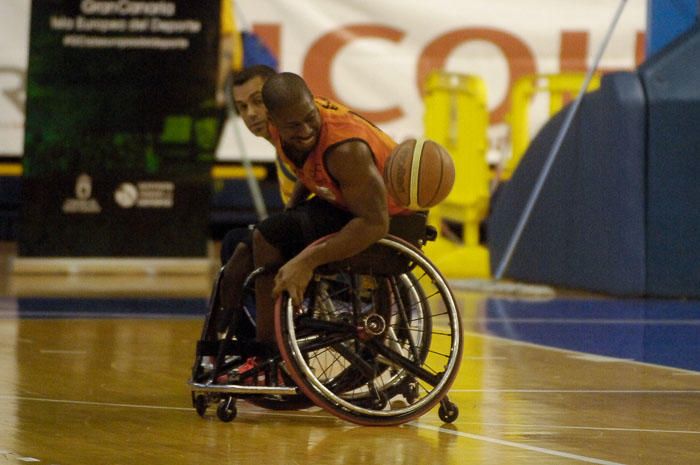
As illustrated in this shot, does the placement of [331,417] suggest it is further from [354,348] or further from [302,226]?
[302,226]

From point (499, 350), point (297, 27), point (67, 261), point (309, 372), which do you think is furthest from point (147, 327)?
point (297, 27)

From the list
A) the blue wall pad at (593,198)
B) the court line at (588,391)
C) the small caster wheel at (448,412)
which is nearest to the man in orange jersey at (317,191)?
the small caster wheel at (448,412)

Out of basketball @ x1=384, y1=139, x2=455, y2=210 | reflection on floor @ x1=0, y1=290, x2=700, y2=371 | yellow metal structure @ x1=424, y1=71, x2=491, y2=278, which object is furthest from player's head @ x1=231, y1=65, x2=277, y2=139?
yellow metal structure @ x1=424, y1=71, x2=491, y2=278

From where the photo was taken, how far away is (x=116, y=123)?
12602mm

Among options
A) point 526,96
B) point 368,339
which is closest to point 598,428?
point 368,339

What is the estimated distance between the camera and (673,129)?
404 inches

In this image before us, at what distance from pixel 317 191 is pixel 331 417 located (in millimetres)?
757

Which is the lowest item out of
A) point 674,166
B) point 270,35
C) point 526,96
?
point 674,166

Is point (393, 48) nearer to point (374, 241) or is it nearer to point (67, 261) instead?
point (67, 261)

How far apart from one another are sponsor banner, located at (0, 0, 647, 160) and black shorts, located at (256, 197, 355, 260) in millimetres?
9702

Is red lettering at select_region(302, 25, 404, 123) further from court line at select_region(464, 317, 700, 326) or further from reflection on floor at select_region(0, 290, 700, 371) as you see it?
court line at select_region(464, 317, 700, 326)

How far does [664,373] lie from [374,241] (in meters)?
2.19

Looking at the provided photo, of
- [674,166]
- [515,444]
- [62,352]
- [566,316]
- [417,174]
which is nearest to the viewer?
[515,444]

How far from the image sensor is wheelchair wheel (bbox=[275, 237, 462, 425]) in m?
4.55
